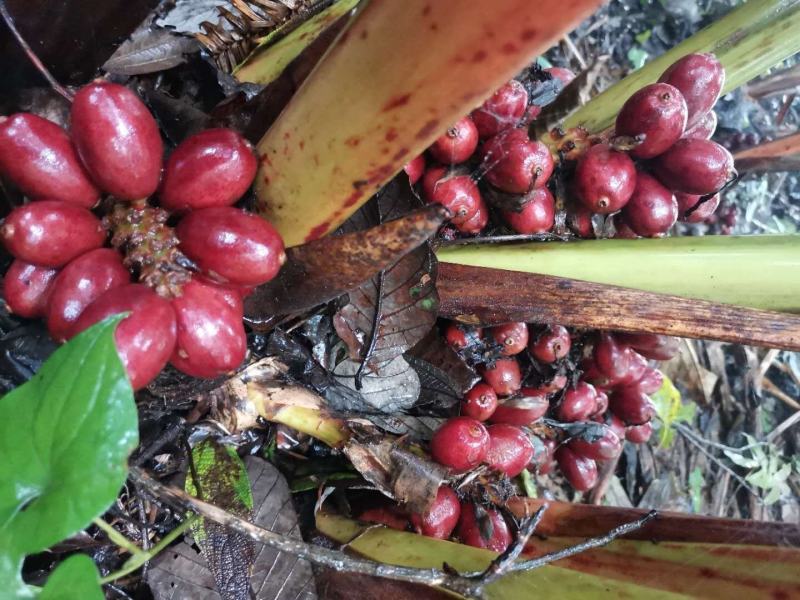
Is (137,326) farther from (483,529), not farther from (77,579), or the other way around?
(483,529)

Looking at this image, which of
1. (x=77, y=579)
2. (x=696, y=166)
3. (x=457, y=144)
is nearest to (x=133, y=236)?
(x=77, y=579)

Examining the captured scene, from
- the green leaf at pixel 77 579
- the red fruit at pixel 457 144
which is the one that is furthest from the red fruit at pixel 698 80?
the green leaf at pixel 77 579

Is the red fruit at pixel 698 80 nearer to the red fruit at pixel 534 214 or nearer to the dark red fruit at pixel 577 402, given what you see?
the red fruit at pixel 534 214

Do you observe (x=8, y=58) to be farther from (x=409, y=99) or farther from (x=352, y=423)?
(x=352, y=423)

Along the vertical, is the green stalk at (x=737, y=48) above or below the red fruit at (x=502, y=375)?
above

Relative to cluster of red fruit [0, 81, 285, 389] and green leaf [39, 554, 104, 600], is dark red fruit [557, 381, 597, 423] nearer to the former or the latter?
cluster of red fruit [0, 81, 285, 389]

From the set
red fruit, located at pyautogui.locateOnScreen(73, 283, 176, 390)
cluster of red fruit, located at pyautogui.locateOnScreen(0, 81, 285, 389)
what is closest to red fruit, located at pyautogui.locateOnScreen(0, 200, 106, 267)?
cluster of red fruit, located at pyautogui.locateOnScreen(0, 81, 285, 389)
